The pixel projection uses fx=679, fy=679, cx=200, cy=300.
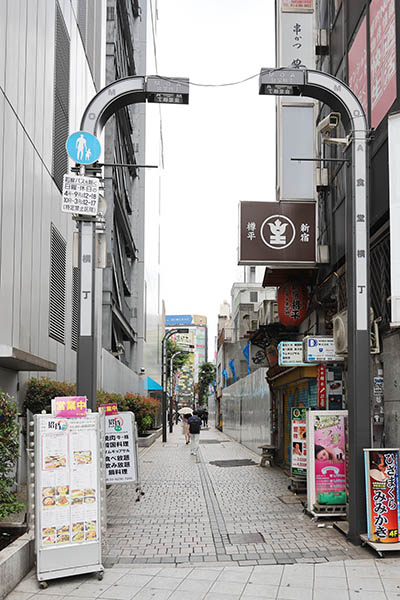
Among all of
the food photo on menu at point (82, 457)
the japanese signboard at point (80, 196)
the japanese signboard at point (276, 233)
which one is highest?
the japanese signboard at point (276, 233)

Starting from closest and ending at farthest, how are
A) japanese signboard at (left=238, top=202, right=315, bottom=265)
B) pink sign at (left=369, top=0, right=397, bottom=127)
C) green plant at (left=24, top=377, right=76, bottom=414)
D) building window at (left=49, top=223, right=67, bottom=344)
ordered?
pink sign at (left=369, top=0, right=397, bottom=127) < green plant at (left=24, top=377, right=76, bottom=414) < japanese signboard at (left=238, top=202, right=315, bottom=265) < building window at (left=49, top=223, right=67, bottom=344)

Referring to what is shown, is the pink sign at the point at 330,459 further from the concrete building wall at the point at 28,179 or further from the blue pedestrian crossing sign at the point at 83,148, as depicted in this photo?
the concrete building wall at the point at 28,179

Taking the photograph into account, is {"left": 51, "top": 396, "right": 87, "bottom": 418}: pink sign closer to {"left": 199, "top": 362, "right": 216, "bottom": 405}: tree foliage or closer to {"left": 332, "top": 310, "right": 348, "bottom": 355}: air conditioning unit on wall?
{"left": 332, "top": 310, "right": 348, "bottom": 355}: air conditioning unit on wall

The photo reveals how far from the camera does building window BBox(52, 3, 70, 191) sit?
676 inches

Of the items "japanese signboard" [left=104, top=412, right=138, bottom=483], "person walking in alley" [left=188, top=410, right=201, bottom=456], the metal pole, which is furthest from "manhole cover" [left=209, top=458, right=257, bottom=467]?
the metal pole

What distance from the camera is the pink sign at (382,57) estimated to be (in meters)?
10.7

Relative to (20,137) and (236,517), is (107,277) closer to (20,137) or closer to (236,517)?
(20,137)

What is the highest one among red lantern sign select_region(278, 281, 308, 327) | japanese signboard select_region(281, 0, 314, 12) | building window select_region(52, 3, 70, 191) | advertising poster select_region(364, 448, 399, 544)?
japanese signboard select_region(281, 0, 314, 12)

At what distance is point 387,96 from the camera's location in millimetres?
10828

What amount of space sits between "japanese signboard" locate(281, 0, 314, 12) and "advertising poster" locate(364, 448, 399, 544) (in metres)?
11.5

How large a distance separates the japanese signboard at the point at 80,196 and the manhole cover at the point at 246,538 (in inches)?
195

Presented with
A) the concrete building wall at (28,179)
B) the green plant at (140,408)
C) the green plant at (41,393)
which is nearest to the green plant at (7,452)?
the concrete building wall at (28,179)

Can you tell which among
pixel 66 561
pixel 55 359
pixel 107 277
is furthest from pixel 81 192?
pixel 107 277

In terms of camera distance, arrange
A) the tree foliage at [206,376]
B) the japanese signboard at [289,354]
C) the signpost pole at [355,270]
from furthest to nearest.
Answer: the tree foliage at [206,376], the japanese signboard at [289,354], the signpost pole at [355,270]
